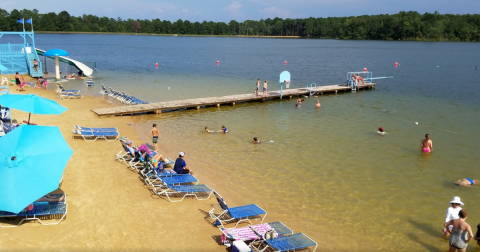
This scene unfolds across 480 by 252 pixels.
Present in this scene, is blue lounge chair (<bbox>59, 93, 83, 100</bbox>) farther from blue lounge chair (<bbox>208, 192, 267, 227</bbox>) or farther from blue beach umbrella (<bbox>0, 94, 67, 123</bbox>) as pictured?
blue lounge chair (<bbox>208, 192, 267, 227</bbox>)

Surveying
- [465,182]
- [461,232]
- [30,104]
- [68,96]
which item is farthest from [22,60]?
[461,232]

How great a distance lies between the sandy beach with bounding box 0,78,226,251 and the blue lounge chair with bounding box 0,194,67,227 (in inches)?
6.0

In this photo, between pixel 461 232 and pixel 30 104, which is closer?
pixel 461 232

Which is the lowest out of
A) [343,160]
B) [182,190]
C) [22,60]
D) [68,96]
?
[343,160]

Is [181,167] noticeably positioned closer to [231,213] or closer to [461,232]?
[231,213]

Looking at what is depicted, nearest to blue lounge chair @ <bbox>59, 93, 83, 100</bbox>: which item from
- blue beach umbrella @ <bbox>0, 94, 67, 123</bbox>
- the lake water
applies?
the lake water

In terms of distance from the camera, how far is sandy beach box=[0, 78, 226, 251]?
8.08m

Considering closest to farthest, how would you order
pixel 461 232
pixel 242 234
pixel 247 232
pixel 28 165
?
1. pixel 461 232
2. pixel 28 165
3. pixel 242 234
4. pixel 247 232

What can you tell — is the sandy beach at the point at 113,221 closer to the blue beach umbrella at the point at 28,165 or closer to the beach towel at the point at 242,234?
the beach towel at the point at 242,234

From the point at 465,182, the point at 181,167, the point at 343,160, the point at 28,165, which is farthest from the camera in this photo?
the point at 343,160

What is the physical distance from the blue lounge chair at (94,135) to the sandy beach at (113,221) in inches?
87.6

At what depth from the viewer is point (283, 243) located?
823cm

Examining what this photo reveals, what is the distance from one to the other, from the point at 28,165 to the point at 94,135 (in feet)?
25.4

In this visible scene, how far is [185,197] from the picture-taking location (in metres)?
11.1
